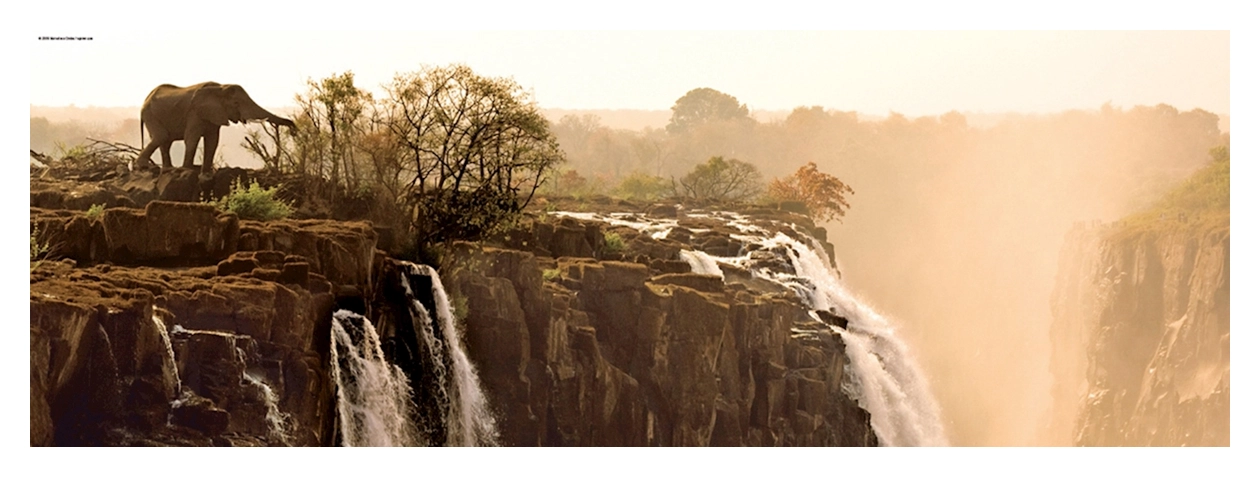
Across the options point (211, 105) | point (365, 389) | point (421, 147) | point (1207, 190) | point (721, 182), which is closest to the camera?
point (365, 389)

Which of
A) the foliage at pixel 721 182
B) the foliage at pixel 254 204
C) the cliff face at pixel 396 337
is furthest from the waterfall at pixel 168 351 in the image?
the foliage at pixel 721 182

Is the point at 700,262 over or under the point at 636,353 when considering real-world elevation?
over

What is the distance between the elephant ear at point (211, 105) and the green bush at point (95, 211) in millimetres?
1445

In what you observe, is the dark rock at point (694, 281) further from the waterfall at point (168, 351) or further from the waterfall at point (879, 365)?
the waterfall at point (168, 351)

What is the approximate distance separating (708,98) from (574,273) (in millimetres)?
2271

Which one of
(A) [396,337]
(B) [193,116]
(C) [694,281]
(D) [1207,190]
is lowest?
(A) [396,337]

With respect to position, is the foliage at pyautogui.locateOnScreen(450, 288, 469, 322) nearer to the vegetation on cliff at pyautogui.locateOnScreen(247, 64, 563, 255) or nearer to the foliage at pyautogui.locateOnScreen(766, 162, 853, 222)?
the vegetation on cliff at pyautogui.locateOnScreen(247, 64, 563, 255)

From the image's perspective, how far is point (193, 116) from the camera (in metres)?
13.1

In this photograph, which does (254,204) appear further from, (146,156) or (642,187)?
(642,187)

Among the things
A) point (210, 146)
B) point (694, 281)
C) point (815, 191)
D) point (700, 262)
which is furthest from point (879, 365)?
point (210, 146)

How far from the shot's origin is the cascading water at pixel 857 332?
1450cm

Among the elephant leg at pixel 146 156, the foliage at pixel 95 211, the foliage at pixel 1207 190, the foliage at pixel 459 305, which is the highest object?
the elephant leg at pixel 146 156

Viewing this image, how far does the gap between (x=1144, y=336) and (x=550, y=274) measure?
260 inches

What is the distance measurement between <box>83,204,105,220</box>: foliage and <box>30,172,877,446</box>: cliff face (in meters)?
0.16
